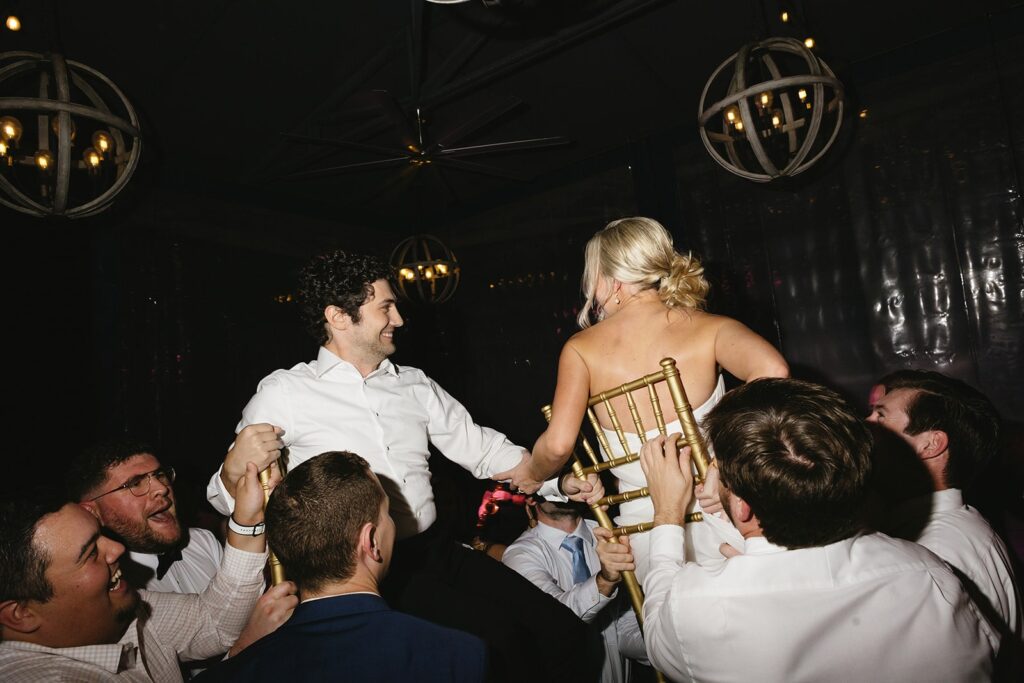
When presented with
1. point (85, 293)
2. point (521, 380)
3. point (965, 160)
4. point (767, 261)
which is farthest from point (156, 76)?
point (965, 160)

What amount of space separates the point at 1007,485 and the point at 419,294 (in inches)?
175

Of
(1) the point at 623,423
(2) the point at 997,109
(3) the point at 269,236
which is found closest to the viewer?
(1) the point at 623,423

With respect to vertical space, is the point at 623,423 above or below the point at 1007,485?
above

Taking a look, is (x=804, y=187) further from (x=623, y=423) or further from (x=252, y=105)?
(x=252, y=105)

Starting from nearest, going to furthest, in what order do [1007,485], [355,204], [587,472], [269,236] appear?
[587,472] → [1007,485] → [269,236] → [355,204]

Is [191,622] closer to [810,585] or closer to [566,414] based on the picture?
[566,414]

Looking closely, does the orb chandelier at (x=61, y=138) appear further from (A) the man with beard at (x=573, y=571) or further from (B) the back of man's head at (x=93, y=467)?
(A) the man with beard at (x=573, y=571)

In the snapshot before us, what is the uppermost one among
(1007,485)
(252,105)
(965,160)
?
(252,105)

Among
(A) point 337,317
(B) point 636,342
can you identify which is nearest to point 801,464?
(B) point 636,342

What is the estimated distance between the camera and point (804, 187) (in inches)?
204

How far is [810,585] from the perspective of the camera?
1.23 metres

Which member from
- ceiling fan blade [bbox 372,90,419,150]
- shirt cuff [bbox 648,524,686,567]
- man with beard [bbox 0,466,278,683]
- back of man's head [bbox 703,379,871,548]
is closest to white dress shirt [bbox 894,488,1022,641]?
back of man's head [bbox 703,379,871,548]

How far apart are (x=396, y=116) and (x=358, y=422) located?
7.90ft

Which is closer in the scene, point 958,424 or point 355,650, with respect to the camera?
point 355,650
